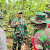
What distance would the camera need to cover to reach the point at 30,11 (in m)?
5.04

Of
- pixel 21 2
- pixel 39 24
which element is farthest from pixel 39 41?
pixel 21 2

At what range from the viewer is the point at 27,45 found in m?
4.26

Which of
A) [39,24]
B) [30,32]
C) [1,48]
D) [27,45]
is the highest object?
[1,48]

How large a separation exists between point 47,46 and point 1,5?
5207mm

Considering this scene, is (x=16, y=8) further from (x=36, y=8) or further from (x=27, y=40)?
(x=27, y=40)

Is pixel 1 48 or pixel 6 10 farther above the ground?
pixel 1 48

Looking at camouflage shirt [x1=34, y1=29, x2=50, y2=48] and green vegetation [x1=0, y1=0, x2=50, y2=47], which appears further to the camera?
green vegetation [x1=0, y1=0, x2=50, y2=47]

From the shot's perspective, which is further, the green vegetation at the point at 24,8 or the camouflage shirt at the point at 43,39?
the green vegetation at the point at 24,8

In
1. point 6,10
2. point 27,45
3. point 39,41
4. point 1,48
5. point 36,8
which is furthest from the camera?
point 6,10

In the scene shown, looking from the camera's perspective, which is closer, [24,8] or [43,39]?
[43,39]

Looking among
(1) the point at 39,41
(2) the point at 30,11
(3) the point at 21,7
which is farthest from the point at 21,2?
(1) the point at 39,41

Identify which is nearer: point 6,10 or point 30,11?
point 30,11

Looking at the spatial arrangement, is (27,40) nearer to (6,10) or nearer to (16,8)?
(16,8)

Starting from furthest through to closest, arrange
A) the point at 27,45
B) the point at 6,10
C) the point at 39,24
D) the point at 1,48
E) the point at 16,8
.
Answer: the point at 6,10 → the point at 16,8 → the point at 27,45 → the point at 39,24 → the point at 1,48
